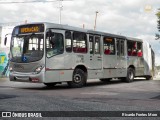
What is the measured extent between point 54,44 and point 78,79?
2.38 meters

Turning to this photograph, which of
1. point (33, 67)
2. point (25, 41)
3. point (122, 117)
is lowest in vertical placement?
point (122, 117)

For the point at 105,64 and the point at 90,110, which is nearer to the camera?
the point at 90,110

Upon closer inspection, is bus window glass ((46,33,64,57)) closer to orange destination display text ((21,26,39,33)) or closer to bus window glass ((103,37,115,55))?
orange destination display text ((21,26,39,33))

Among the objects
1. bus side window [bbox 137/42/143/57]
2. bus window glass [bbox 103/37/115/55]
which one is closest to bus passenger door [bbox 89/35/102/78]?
bus window glass [bbox 103/37/115/55]

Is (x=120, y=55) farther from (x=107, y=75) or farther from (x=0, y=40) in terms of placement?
(x=0, y=40)

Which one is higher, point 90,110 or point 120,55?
point 120,55

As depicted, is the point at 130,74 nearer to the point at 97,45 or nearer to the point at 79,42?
the point at 97,45

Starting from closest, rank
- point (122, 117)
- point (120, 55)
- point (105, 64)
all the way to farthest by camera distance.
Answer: point (122, 117), point (105, 64), point (120, 55)

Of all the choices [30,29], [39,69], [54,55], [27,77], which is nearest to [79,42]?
[54,55]

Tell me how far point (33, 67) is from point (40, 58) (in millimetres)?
517

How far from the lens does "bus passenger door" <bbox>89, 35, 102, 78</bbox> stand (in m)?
16.8

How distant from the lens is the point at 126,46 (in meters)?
20.2

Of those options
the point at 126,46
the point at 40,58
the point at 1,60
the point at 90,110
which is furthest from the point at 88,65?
the point at 1,60

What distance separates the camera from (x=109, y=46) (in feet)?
60.1
